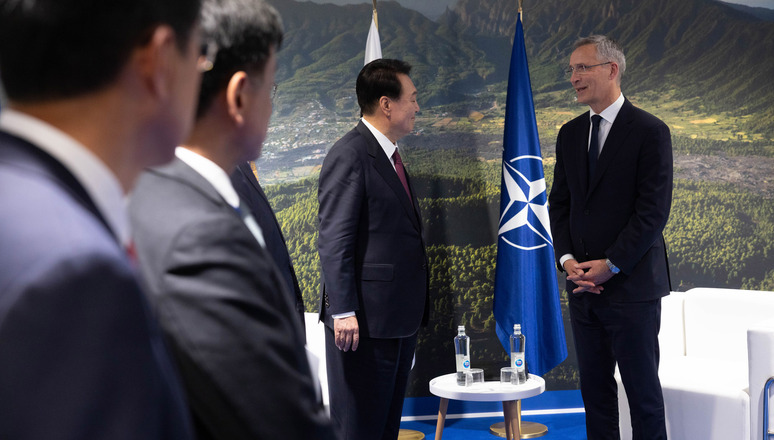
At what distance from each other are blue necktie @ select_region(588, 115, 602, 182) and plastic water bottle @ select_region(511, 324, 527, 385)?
1091mm

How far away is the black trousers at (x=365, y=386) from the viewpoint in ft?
9.37

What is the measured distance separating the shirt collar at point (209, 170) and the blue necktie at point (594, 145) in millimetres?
2561

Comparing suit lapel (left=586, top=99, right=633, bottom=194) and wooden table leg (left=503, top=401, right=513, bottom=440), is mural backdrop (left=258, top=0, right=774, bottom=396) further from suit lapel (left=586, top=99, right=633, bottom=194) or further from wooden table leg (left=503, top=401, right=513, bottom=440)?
suit lapel (left=586, top=99, right=633, bottom=194)

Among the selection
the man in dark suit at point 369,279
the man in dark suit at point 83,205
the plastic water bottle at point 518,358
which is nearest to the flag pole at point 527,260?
the plastic water bottle at point 518,358

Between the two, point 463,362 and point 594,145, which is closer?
point 594,145

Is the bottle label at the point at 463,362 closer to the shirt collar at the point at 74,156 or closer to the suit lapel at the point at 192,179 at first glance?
the suit lapel at the point at 192,179

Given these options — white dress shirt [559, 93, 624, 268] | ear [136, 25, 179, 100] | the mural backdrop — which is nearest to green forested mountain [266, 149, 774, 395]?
the mural backdrop

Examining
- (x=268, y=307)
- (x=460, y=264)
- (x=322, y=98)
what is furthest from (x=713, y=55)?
(x=268, y=307)

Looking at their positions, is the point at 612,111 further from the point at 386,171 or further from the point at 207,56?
the point at 207,56

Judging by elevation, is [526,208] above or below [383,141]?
below

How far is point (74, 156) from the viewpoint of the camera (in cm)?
54

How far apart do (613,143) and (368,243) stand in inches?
46.4

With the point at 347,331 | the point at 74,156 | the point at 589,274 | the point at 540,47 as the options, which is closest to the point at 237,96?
the point at 74,156

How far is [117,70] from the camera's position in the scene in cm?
57
